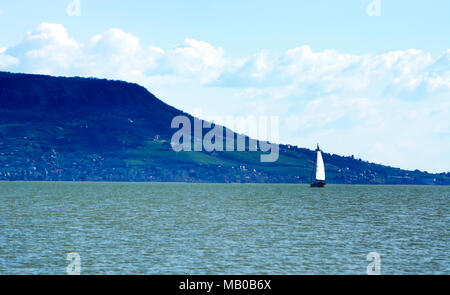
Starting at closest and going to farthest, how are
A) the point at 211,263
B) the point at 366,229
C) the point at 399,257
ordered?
the point at 211,263, the point at 399,257, the point at 366,229

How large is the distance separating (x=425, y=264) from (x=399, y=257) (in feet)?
17.8

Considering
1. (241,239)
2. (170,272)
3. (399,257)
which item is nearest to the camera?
(170,272)

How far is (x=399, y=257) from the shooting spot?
216 ft

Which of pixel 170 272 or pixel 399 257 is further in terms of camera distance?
pixel 399 257

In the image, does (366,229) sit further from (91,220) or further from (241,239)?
(91,220)

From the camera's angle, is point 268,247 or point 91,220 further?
point 91,220

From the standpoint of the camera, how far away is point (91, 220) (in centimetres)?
11281
